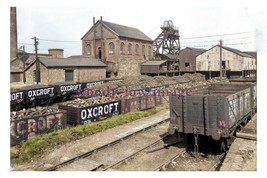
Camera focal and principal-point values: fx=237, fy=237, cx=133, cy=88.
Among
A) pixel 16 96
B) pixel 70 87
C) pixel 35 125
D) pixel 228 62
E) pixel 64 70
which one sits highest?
pixel 228 62

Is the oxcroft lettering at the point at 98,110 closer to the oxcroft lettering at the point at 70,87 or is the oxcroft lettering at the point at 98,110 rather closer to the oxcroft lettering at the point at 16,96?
the oxcroft lettering at the point at 16,96

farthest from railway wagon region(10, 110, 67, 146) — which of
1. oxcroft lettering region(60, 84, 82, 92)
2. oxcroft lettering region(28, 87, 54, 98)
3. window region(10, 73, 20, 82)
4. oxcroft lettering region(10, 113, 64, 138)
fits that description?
window region(10, 73, 20, 82)

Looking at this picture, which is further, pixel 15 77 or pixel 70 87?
pixel 15 77

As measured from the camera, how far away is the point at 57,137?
1198 centimetres

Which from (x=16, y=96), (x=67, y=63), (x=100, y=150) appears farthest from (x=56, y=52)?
(x=100, y=150)

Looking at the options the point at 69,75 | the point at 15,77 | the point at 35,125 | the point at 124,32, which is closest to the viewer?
the point at 35,125

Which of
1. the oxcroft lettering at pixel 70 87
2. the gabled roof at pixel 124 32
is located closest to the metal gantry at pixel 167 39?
the gabled roof at pixel 124 32

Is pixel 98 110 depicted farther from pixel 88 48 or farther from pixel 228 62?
pixel 88 48

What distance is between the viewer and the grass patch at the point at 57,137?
10211 mm

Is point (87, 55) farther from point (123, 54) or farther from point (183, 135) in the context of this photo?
point (183, 135)

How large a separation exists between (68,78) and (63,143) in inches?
890

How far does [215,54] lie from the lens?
40.3 meters

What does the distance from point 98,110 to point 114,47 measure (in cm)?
2858

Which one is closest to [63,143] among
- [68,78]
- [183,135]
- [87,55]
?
[183,135]
